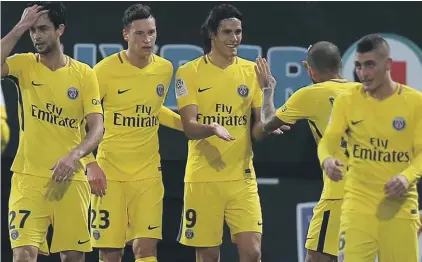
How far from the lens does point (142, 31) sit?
9.38 m

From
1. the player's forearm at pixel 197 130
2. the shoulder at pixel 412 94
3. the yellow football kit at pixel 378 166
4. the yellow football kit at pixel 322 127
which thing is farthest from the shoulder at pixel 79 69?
the shoulder at pixel 412 94

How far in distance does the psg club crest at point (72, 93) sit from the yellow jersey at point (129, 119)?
61 centimetres

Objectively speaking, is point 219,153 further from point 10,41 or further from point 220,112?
point 10,41

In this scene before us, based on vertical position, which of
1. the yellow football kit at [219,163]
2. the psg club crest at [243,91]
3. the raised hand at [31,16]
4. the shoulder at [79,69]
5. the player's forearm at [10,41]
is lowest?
the yellow football kit at [219,163]

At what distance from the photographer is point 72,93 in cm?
880

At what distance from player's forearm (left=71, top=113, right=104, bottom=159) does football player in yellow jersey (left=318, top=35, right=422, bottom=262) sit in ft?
5.95

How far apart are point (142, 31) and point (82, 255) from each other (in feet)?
6.24

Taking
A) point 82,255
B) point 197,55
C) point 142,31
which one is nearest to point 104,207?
point 82,255

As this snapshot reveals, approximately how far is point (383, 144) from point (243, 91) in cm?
193

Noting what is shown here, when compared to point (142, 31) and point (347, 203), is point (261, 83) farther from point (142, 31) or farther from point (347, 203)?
point (347, 203)

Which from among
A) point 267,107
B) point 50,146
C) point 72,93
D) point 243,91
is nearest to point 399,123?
point 267,107

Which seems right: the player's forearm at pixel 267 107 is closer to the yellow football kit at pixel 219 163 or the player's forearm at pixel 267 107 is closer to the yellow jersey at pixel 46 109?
the yellow football kit at pixel 219 163

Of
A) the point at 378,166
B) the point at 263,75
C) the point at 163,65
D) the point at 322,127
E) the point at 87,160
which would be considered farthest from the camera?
the point at 163,65

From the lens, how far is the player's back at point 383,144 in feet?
25.3
